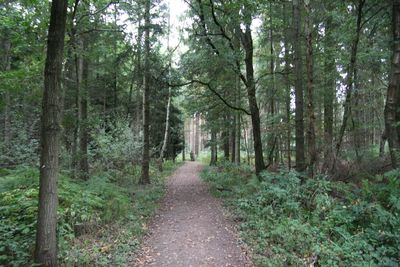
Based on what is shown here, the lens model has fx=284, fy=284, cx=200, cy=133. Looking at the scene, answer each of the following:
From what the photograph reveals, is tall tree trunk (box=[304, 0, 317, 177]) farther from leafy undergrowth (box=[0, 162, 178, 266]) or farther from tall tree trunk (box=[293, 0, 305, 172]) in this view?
leafy undergrowth (box=[0, 162, 178, 266])

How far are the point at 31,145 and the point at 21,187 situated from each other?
13.4ft

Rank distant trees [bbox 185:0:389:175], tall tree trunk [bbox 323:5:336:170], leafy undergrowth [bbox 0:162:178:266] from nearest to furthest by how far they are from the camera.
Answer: leafy undergrowth [bbox 0:162:178:266] → distant trees [bbox 185:0:389:175] → tall tree trunk [bbox 323:5:336:170]

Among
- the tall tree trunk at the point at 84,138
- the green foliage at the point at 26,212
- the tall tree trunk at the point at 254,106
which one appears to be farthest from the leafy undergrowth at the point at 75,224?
the tall tree trunk at the point at 254,106

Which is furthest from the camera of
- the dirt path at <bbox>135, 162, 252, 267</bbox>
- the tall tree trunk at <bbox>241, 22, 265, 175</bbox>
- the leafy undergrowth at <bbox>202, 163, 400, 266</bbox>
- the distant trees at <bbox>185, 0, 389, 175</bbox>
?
the tall tree trunk at <bbox>241, 22, 265, 175</bbox>

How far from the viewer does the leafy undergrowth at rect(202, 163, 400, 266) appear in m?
5.12

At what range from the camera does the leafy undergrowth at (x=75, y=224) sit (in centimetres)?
475

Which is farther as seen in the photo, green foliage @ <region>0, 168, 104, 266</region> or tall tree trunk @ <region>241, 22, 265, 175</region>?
tall tree trunk @ <region>241, 22, 265, 175</region>

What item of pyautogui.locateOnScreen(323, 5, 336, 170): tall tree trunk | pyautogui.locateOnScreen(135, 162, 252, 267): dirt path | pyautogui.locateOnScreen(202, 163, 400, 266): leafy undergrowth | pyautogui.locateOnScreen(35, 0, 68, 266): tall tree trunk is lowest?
pyautogui.locateOnScreen(135, 162, 252, 267): dirt path

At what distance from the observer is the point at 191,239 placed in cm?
655

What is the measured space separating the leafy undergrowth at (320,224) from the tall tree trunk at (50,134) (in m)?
3.56

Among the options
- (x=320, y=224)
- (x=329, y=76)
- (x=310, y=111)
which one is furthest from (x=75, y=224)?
(x=329, y=76)

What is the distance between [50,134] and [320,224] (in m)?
5.77

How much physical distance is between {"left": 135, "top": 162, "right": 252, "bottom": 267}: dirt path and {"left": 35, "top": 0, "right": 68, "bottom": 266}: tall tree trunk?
5.91ft

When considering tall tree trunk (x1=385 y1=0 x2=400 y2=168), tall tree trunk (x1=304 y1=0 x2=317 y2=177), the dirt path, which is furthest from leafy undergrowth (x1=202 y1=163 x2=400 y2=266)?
tall tree trunk (x1=385 y1=0 x2=400 y2=168)
